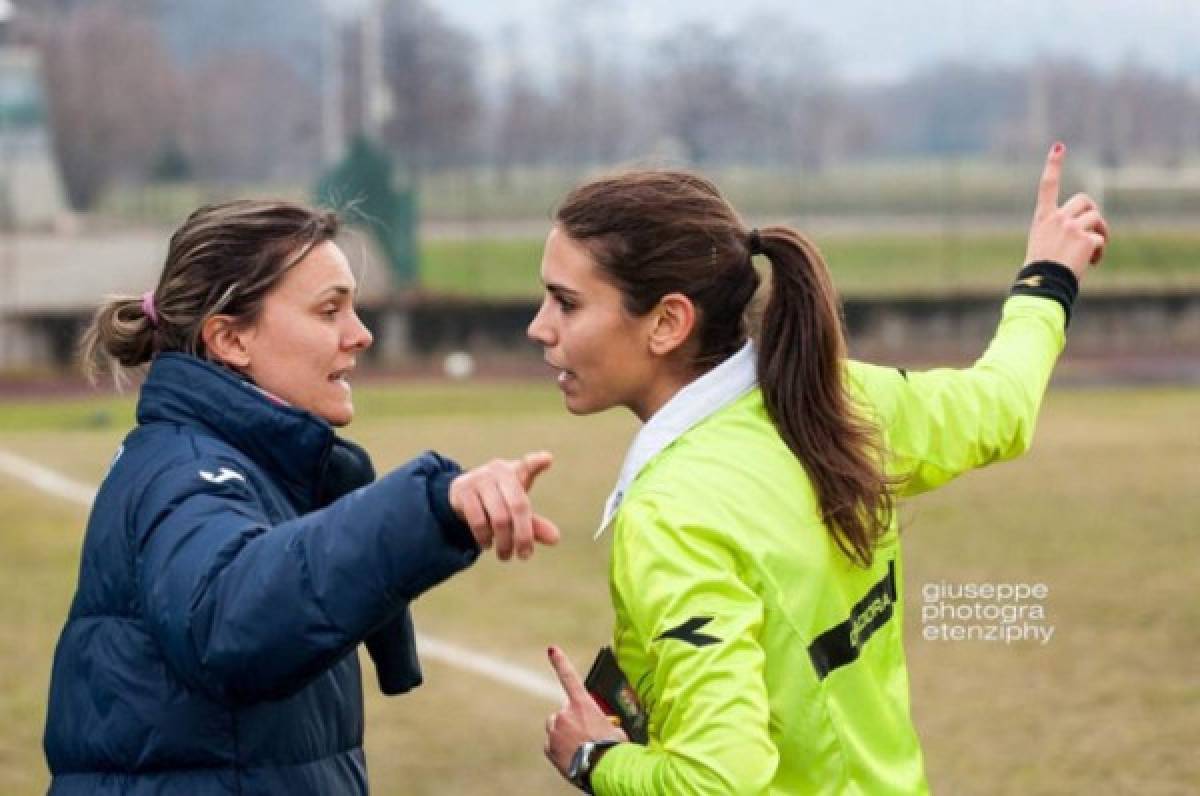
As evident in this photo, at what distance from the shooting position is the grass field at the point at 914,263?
2914cm

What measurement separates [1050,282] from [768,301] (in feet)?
2.18

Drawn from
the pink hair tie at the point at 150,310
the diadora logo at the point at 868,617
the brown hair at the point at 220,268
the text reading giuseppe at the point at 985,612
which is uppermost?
the brown hair at the point at 220,268

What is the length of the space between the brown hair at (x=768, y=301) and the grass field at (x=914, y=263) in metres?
24.1

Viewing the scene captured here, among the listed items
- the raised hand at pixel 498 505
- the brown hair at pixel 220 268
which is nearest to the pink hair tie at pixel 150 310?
the brown hair at pixel 220 268

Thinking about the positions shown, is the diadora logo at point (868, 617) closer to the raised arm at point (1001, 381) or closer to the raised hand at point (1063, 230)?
the raised arm at point (1001, 381)

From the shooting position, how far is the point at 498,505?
2307mm

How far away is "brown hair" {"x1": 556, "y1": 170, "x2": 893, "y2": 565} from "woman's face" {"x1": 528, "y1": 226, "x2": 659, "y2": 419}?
19 mm

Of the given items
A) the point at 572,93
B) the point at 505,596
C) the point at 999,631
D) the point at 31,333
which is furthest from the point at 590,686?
the point at 572,93

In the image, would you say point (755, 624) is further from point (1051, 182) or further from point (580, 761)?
point (1051, 182)

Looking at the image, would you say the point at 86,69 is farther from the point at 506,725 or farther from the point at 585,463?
the point at 506,725

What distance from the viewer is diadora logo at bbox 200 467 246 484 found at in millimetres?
2622

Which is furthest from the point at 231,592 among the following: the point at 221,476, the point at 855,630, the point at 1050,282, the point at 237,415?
the point at 1050,282

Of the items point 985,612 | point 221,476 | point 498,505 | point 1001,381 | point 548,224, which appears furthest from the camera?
point 548,224

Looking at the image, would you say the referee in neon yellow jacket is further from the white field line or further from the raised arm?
the white field line
